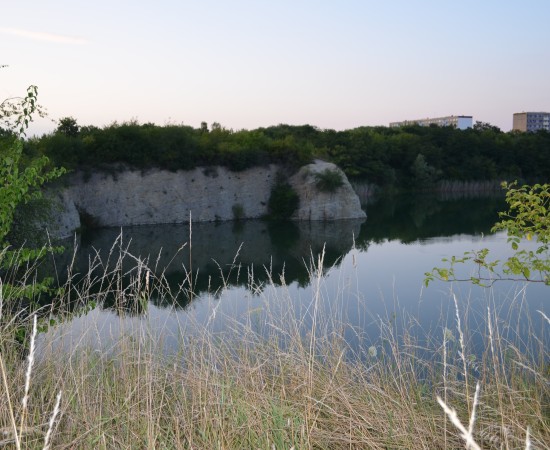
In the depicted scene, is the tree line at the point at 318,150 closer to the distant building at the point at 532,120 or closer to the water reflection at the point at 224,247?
Result: the water reflection at the point at 224,247

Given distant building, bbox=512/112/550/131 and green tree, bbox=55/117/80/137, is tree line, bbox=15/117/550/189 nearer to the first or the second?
green tree, bbox=55/117/80/137

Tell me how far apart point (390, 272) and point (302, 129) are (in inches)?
1296

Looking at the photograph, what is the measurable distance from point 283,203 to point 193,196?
161 inches

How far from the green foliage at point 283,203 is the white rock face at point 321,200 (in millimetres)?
233

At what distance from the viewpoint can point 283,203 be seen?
1129 inches

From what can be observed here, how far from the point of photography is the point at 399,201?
37.8m

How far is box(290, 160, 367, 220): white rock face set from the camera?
28.3 m

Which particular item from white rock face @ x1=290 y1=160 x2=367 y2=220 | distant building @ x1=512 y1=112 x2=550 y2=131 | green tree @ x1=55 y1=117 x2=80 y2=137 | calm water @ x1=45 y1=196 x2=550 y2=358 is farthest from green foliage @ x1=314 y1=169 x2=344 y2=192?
distant building @ x1=512 y1=112 x2=550 y2=131

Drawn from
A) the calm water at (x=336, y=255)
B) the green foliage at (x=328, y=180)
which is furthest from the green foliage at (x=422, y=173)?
the green foliage at (x=328, y=180)

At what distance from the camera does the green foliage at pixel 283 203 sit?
2866 centimetres

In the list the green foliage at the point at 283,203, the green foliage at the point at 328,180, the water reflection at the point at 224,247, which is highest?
the green foliage at the point at 328,180

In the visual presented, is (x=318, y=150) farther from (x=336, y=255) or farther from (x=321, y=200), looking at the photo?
(x=336, y=255)

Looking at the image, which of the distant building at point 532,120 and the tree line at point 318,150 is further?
the distant building at point 532,120

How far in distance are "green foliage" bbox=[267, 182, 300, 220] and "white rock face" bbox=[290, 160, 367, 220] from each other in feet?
0.76
